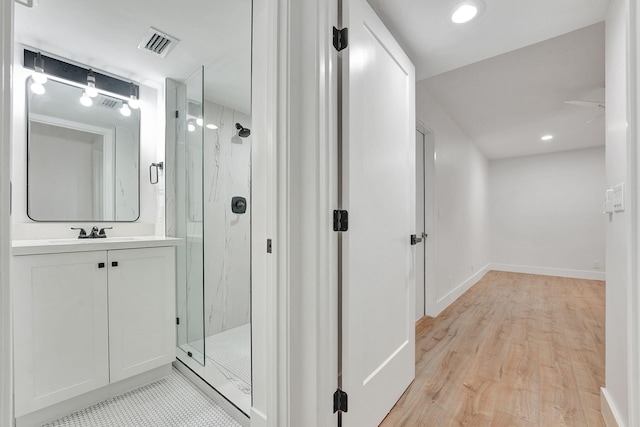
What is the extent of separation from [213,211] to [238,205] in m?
0.22

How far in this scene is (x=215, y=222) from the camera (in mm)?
2492

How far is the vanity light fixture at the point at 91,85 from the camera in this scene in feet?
6.52

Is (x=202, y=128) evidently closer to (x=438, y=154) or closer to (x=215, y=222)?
(x=215, y=222)

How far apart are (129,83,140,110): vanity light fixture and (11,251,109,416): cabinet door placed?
1316mm

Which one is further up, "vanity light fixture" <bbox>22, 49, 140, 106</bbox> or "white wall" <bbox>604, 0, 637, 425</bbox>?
"vanity light fixture" <bbox>22, 49, 140, 106</bbox>

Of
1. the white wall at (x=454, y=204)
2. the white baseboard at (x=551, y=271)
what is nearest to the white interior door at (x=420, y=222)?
the white wall at (x=454, y=204)

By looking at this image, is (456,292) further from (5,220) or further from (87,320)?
(5,220)

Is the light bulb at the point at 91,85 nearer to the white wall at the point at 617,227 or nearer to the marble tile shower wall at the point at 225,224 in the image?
the marble tile shower wall at the point at 225,224

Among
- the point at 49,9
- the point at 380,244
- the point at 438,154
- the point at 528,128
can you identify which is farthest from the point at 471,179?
the point at 49,9

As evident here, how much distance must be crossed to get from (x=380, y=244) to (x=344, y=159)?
50cm

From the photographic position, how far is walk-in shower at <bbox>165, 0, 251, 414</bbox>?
2.05m

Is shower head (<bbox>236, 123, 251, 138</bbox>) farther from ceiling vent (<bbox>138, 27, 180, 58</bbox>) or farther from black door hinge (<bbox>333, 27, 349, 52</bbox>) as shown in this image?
black door hinge (<bbox>333, 27, 349, 52</bbox>)

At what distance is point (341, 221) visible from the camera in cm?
120

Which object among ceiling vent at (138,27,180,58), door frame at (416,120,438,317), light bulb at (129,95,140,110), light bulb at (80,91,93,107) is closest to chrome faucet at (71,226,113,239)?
light bulb at (80,91,93,107)
